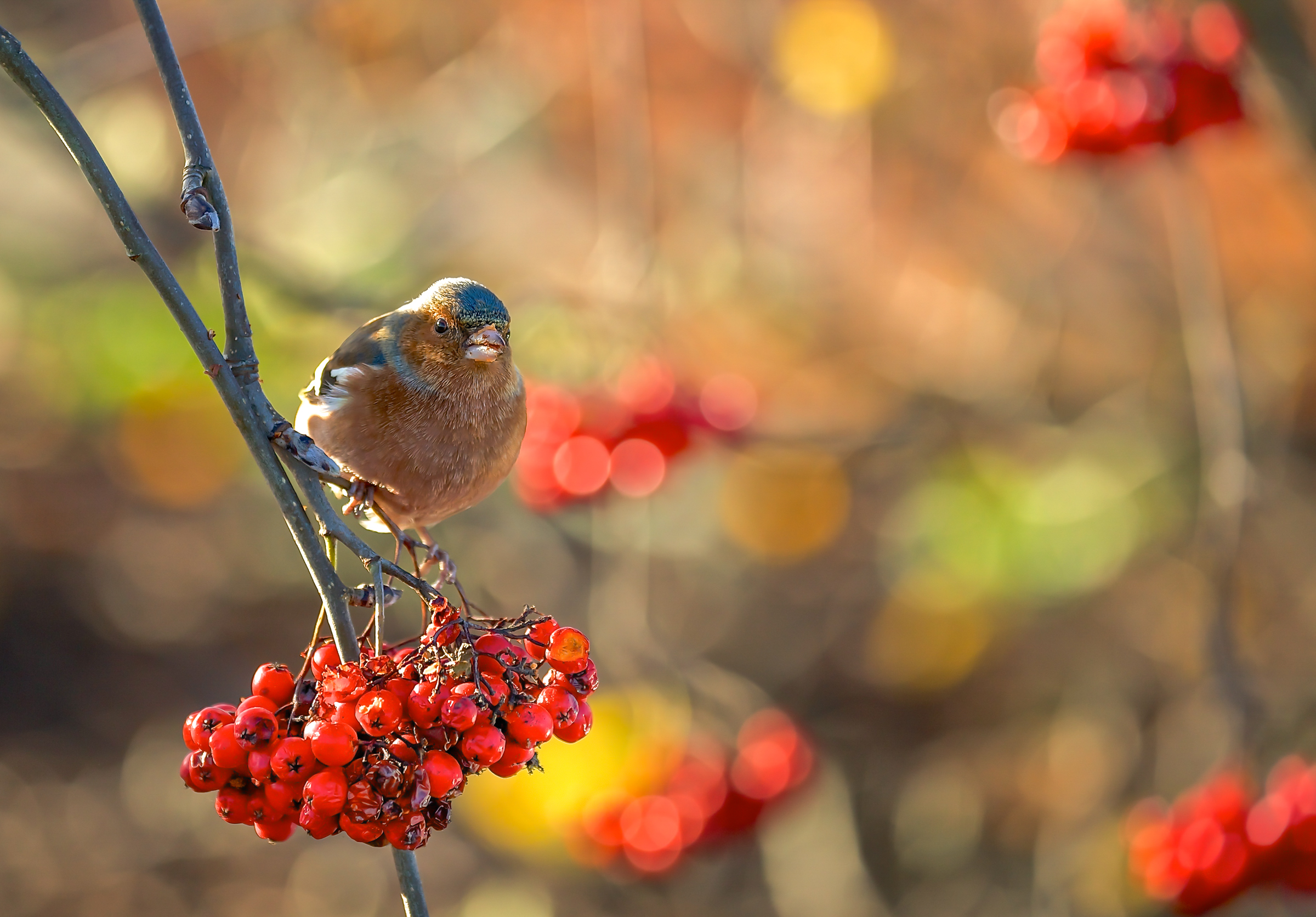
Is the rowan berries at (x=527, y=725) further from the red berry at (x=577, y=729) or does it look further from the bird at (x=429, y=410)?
the bird at (x=429, y=410)

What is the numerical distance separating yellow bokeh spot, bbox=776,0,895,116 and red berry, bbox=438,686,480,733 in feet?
15.5

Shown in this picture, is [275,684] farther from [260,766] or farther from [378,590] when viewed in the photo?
[378,590]

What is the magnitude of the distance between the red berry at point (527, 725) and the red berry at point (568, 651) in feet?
0.21

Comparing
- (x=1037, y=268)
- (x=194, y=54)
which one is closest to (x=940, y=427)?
(x=1037, y=268)

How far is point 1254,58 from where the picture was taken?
9.56 feet

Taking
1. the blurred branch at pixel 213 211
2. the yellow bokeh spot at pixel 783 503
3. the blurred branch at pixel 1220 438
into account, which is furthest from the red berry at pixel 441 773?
the yellow bokeh spot at pixel 783 503

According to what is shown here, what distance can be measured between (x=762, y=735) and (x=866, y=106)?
11.4ft

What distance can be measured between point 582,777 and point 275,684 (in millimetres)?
2997

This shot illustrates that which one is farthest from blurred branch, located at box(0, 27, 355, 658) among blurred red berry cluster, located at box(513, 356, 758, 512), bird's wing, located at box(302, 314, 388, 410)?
blurred red berry cluster, located at box(513, 356, 758, 512)

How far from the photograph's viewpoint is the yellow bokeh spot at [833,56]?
5.38 metres

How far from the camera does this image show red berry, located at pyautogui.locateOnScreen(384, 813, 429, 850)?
1.18 meters

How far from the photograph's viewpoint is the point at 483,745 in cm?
122

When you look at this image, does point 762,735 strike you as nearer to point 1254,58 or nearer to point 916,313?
point 1254,58

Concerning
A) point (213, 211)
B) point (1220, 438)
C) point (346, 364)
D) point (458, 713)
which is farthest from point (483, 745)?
point (1220, 438)
